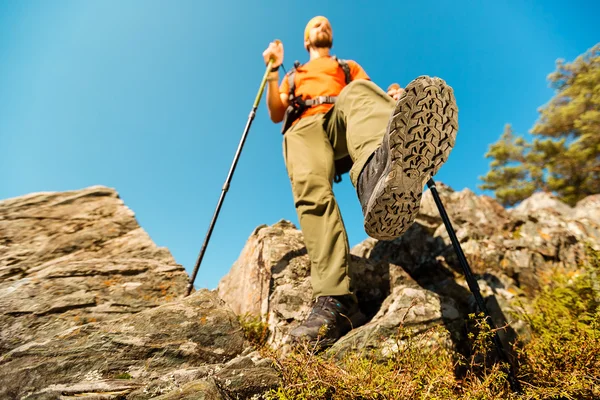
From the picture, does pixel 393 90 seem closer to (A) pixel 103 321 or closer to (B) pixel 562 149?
(A) pixel 103 321

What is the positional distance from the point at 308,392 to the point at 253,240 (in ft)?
12.3

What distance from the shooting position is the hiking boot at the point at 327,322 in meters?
2.71

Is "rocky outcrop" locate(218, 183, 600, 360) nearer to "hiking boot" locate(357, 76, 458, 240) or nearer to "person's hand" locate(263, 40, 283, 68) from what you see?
"hiking boot" locate(357, 76, 458, 240)

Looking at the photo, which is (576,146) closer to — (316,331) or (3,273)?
(316,331)

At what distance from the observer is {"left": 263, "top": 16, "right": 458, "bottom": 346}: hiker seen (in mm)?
2250

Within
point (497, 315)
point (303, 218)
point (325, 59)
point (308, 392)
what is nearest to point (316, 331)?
point (308, 392)

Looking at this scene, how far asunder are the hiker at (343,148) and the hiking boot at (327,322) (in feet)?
0.03

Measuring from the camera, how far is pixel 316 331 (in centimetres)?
275

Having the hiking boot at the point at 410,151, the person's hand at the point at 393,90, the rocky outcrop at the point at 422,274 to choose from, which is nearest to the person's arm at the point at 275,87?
the person's hand at the point at 393,90

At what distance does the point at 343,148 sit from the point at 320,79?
1201 millimetres

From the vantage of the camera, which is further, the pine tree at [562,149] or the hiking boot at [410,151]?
the pine tree at [562,149]

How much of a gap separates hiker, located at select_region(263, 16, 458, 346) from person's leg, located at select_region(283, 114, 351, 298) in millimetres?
11

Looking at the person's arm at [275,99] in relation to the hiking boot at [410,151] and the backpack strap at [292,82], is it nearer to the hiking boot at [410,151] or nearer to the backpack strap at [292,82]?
the backpack strap at [292,82]

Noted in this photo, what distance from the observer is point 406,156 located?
87.5 inches
